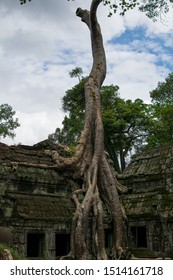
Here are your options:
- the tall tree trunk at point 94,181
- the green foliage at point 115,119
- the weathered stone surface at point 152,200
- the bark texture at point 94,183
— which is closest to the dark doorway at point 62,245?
the weathered stone surface at point 152,200

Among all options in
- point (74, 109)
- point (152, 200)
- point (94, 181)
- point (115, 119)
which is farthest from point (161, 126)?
point (94, 181)

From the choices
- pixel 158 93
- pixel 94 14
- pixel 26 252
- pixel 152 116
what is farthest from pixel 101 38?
pixel 158 93

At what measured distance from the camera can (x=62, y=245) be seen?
58.1ft

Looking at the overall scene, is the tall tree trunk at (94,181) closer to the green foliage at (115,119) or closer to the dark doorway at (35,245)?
the dark doorway at (35,245)

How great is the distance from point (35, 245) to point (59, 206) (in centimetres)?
188

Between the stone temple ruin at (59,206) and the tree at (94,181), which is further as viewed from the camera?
the stone temple ruin at (59,206)

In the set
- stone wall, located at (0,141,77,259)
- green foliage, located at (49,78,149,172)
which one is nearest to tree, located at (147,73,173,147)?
green foliage, located at (49,78,149,172)

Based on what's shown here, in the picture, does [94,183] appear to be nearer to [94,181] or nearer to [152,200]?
[94,181]

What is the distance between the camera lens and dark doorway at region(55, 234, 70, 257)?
1739 centimetres

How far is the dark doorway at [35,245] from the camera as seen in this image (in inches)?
640

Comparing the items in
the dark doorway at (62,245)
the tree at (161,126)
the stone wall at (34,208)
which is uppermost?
the tree at (161,126)

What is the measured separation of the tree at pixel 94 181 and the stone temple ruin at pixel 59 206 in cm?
206
